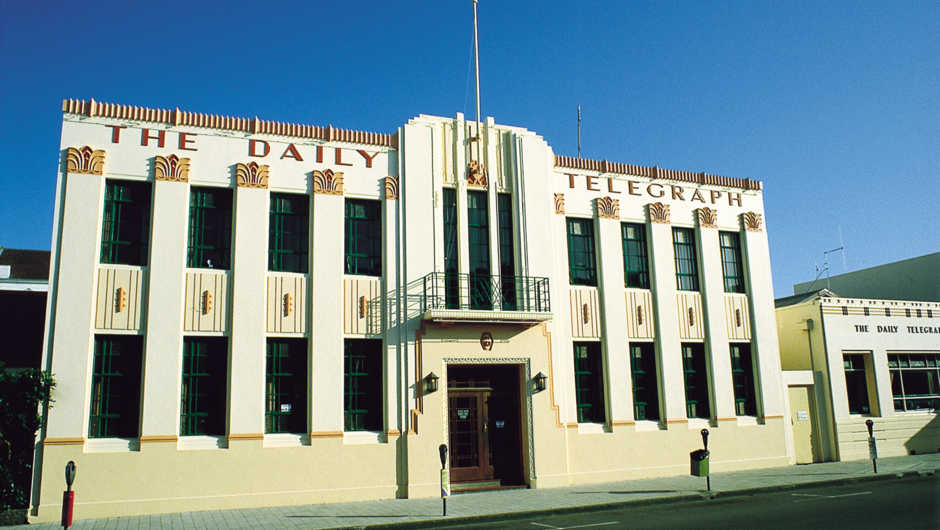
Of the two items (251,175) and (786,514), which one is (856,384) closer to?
(786,514)

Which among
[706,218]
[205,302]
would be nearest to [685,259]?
[706,218]

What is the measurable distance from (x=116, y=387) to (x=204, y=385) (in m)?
1.72

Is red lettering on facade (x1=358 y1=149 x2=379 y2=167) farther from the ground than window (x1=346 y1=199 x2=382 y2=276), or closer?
farther from the ground

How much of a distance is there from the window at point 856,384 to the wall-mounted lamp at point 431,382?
44.6 ft

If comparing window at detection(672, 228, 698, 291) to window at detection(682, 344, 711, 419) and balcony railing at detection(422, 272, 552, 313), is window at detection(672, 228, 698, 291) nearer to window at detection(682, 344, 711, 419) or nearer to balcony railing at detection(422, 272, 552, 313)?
window at detection(682, 344, 711, 419)

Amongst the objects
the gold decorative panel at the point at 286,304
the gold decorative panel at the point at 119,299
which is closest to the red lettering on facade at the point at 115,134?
the gold decorative panel at the point at 119,299

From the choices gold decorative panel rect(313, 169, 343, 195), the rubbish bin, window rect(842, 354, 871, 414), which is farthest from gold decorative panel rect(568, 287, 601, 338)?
window rect(842, 354, 871, 414)

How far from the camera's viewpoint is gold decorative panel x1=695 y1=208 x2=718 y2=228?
20078 mm

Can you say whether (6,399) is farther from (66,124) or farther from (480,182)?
(480,182)

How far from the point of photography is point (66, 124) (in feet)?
48.1

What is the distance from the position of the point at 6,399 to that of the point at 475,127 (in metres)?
11.9

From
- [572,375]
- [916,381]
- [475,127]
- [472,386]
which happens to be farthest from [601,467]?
[916,381]

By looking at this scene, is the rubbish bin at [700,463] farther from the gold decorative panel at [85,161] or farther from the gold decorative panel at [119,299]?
the gold decorative panel at [85,161]

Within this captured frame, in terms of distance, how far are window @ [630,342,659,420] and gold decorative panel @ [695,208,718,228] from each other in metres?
4.07
